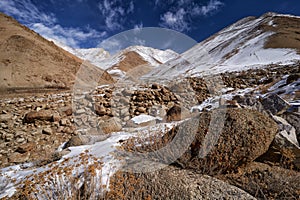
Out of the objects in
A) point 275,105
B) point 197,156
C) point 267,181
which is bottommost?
point 267,181

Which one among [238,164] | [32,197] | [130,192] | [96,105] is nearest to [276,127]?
[238,164]

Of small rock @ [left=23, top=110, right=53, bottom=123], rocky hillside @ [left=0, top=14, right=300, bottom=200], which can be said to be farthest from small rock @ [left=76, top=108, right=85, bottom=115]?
rocky hillside @ [left=0, top=14, right=300, bottom=200]

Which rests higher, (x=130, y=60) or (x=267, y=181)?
(x=130, y=60)

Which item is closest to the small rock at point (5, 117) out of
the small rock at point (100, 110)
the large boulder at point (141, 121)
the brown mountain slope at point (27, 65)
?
the small rock at point (100, 110)

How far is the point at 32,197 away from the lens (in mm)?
1568

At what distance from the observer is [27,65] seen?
1236 centimetres

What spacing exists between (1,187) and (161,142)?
232 cm

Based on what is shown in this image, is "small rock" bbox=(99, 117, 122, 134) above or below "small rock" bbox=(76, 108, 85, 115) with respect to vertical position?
below

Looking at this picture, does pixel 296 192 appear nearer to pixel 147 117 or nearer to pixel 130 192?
pixel 130 192

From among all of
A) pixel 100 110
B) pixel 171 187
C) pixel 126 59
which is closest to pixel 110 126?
pixel 100 110

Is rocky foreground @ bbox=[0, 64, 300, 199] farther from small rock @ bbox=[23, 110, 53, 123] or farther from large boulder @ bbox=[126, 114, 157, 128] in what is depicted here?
small rock @ bbox=[23, 110, 53, 123]

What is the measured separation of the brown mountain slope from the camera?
10977 mm

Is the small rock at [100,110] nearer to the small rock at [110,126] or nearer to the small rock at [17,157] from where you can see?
the small rock at [110,126]

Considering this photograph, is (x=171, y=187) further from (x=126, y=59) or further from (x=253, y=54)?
(x=126, y=59)
